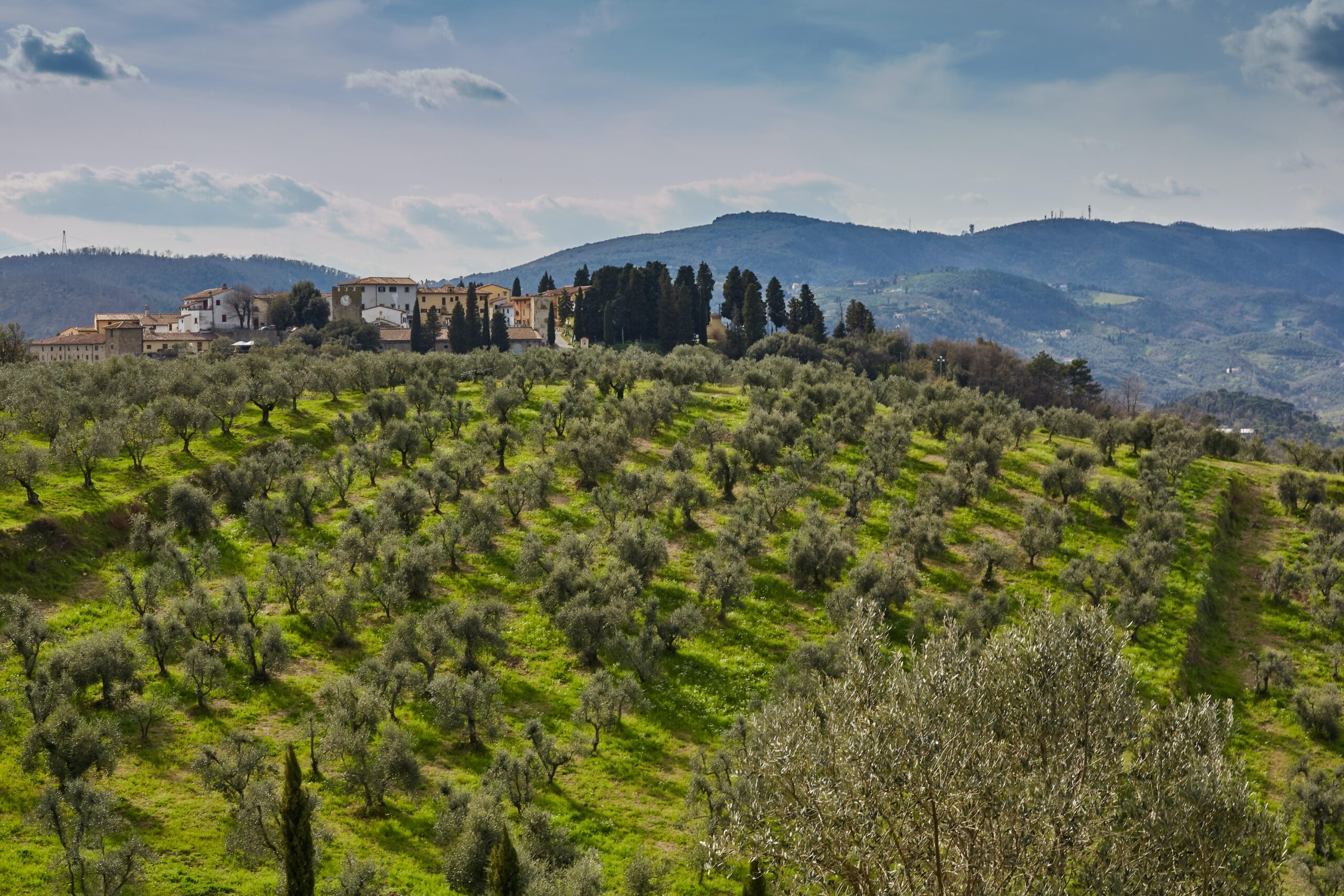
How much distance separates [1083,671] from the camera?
882 inches

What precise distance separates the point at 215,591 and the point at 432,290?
489 ft

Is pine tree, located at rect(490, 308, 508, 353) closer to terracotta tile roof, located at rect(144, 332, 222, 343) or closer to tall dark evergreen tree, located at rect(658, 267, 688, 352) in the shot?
tall dark evergreen tree, located at rect(658, 267, 688, 352)

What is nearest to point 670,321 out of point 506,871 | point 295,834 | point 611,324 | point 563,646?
point 611,324

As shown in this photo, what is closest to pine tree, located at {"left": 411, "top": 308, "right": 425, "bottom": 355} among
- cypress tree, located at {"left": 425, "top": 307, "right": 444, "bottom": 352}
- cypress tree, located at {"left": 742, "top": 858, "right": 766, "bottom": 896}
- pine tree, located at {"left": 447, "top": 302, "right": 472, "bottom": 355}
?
cypress tree, located at {"left": 425, "top": 307, "right": 444, "bottom": 352}

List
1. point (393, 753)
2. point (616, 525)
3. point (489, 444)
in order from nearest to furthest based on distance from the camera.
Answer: point (393, 753) < point (616, 525) < point (489, 444)

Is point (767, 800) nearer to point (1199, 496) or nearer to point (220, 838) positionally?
point (220, 838)

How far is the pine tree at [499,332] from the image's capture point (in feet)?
447

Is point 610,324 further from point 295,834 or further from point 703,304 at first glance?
point 295,834

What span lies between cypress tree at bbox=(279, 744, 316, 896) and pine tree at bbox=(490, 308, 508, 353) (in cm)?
11631

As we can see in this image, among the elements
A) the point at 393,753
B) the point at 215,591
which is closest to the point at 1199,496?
the point at 393,753

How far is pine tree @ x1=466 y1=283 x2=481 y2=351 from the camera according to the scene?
131 meters

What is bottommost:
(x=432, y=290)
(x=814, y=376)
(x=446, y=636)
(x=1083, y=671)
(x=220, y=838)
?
(x=220, y=838)

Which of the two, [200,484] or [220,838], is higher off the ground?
[200,484]

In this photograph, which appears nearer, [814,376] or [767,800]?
[767,800]
